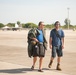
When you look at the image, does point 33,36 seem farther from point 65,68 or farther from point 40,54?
point 65,68

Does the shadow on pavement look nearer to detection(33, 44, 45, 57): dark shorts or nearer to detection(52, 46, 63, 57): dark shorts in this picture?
detection(33, 44, 45, 57): dark shorts

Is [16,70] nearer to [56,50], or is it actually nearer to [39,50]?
[39,50]

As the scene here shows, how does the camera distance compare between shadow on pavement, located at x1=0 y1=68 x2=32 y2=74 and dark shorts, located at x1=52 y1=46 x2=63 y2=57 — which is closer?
shadow on pavement, located at x1=0 y1=68 x2=32 y2=74

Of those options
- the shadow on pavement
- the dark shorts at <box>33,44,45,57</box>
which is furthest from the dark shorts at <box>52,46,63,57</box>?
the shadow on pavement

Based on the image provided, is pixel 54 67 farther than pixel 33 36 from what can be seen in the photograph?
Yes

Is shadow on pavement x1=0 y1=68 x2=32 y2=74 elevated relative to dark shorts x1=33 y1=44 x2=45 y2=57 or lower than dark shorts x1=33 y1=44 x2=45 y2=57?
lower

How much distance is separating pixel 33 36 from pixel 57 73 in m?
1.44

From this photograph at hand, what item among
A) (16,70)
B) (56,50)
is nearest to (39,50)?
(56,50)

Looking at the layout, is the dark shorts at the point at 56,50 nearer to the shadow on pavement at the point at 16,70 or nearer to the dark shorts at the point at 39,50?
the dark shorts at the point at 39,50

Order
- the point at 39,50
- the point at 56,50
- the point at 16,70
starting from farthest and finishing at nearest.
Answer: the point at 56,50, the point at 16,70, the point at 39,50

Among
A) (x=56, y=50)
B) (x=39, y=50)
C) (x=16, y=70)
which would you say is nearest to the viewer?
(x=39, y=50)

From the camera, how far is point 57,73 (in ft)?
32.7

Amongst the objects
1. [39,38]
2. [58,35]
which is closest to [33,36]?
[39,38]

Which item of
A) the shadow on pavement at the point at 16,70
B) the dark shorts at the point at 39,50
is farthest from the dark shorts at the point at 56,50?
the shadow on pavement at the point at 16,70
